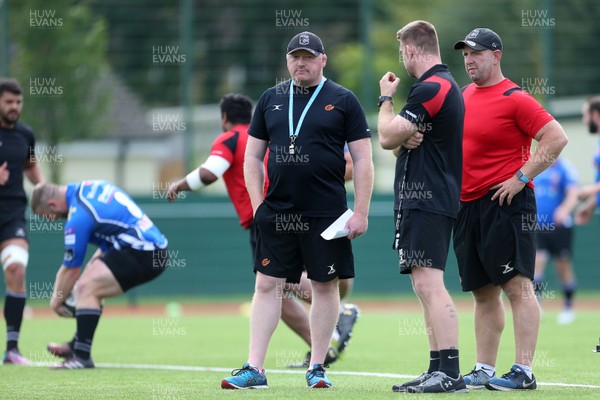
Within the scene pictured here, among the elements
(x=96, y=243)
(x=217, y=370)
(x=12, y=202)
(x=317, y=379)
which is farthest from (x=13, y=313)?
(x=317, y=379)

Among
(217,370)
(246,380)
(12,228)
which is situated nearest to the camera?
(246,380)

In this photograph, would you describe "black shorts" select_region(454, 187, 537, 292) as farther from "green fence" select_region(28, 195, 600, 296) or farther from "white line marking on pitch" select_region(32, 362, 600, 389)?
"green fence" select_region(28, 195, 600, 296)

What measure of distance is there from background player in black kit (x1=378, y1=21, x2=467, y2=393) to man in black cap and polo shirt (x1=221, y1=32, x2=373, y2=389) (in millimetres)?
401

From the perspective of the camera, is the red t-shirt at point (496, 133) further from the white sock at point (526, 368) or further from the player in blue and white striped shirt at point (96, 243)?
the player in blue and white striped shirt at point (96, 243)

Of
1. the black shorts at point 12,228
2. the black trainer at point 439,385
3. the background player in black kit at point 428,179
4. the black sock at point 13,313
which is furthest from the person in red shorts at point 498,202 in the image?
the black shorts at point 12,228

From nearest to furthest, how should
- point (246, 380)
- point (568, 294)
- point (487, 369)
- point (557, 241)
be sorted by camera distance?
point (246, 380) → point (487, 369) → point (568, 294) → point (557, 241)

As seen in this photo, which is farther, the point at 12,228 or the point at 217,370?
the point at 12,228

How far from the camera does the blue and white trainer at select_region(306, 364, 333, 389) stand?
7090 millimetres

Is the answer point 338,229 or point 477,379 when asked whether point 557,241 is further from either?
point 338,229

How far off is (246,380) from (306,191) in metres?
1.30

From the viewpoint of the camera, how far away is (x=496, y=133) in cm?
713

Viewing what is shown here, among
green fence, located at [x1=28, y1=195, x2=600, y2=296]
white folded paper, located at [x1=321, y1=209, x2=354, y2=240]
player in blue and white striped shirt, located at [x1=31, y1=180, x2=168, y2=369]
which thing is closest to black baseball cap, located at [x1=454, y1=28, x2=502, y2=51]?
white folded paper, located at [x1=321, y1=209, x2=354, y2=240]

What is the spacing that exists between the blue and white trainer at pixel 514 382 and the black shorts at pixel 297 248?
1.18m

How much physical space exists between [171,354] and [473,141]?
15.4 feet
